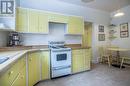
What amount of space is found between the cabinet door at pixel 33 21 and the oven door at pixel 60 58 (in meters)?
0.90

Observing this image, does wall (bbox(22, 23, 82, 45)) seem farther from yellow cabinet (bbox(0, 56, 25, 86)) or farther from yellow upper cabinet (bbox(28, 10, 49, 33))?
yellow cabinet (bbox(0, 56, 25, 86))

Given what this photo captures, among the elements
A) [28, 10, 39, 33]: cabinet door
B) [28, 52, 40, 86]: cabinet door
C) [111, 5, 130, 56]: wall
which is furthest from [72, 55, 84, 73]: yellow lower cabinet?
[111, 5, 130, 56]: wall

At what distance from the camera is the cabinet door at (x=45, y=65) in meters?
3.14

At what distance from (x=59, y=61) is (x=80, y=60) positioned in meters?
0.87

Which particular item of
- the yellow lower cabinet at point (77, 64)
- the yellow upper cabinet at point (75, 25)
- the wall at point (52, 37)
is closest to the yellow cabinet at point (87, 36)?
the wall at point (52, 37)

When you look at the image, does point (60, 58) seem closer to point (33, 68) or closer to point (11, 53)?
point (33, 68)

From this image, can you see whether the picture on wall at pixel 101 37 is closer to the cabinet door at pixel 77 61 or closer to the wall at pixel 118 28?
the wall at pixel 118 28

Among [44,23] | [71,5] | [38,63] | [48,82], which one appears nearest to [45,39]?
[44,23]

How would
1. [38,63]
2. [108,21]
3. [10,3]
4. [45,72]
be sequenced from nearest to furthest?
1. [10,3]
2. [38,63]
3. [45,72]
4. [108,21]

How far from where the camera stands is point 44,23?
3.49m

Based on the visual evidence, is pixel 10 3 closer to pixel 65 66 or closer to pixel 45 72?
pixel 45 72

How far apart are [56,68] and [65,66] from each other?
12.7 inches

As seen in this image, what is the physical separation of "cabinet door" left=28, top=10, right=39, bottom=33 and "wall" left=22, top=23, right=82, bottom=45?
41 cm

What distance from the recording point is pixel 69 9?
4.54 meters
